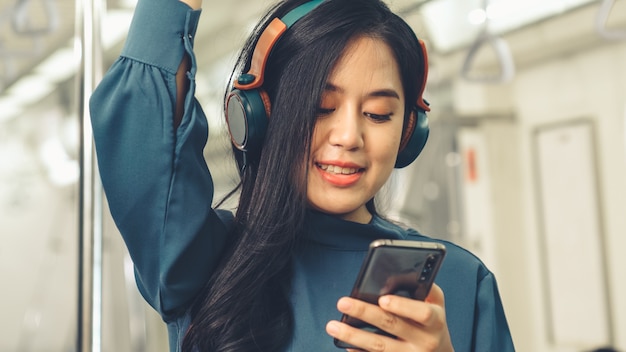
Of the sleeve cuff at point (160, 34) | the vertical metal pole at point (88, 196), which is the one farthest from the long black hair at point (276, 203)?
the vertical metal pole at point (88, 196)

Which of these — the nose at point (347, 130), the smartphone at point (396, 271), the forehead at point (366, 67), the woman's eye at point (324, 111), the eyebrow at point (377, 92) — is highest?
the forehead at point (366, 67)

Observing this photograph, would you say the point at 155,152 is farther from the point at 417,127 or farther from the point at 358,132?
the point at 417,127

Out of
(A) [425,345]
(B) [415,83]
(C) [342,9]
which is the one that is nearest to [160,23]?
(C) [342,9]

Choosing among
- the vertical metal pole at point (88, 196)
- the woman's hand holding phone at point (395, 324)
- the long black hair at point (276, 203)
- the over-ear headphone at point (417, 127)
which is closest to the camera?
the woman's hand holding phone at point (395, 324)

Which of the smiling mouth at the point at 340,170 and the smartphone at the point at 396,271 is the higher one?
the smiling mouth at the point at 340,170

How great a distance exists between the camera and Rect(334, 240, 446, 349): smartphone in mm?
708

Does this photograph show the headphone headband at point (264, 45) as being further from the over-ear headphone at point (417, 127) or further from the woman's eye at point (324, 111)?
the over-ear headphone at point (417, 127)

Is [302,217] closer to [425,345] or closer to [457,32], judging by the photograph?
[425,345]

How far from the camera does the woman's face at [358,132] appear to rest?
2.76ft

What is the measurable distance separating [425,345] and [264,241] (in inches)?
8.7

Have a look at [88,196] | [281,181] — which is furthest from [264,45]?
[88,196]

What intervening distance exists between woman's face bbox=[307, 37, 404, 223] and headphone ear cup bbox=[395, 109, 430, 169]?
90 mm

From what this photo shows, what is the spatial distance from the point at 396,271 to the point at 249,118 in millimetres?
258

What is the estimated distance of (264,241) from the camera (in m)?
0.83
